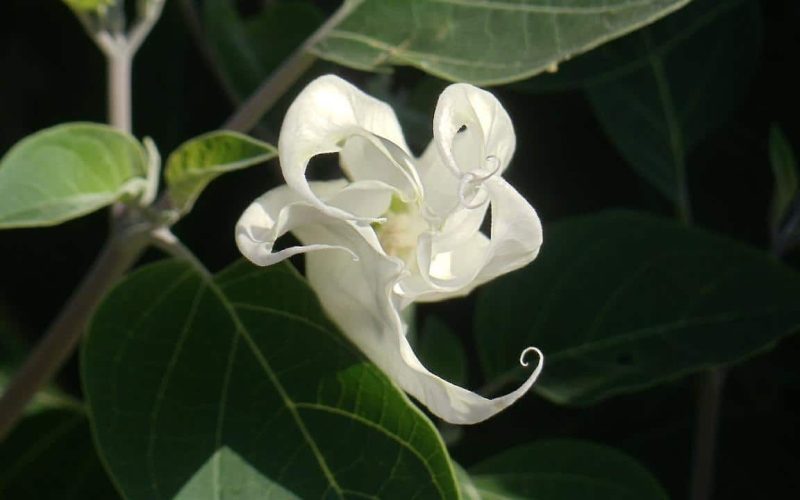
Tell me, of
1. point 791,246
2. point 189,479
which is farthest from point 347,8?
point 791,246

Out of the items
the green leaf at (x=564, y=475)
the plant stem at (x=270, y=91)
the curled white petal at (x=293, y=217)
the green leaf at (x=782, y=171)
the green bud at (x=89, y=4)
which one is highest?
the green bud at (x=89, y=4)

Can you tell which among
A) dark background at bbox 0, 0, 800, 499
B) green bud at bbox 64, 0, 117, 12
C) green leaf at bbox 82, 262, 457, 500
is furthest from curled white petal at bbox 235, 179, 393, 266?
dark background at bbox 0, 0, 800, 499

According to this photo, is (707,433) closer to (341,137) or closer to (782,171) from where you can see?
(782,171)

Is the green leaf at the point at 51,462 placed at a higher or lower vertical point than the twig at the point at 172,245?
lower

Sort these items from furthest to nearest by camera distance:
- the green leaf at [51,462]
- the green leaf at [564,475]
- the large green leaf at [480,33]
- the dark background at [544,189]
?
the dark background at [544,189] → the green leaf at [51,462] → the green leaf at [564,475] → the large green leaf at [480,33]

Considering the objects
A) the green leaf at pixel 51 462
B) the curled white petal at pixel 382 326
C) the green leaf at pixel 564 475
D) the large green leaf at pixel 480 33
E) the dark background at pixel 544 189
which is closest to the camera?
the curled white petal at pixel 382 326

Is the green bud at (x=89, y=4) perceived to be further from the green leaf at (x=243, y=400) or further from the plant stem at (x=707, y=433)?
the plant stem at (x=707, y=433)

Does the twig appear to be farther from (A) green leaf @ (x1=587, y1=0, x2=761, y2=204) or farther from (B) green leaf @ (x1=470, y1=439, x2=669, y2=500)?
(A) green leaf @ (x1=587, y1=0, x2=761, y2=204)

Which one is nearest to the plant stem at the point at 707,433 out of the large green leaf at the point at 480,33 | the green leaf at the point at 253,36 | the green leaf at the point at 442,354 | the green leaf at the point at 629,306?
the green leaf at the point at 629,306
